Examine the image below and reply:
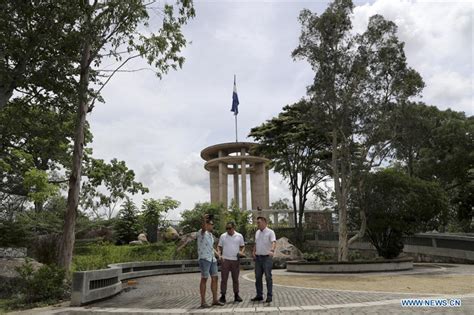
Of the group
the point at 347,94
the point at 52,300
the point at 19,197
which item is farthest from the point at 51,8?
the point at 19,197

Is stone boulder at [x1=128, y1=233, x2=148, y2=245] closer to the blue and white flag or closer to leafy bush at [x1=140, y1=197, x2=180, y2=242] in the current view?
leafy bush at [x1=140, y1=197, x2=180, y2=242]

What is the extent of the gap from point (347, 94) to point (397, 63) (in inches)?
122

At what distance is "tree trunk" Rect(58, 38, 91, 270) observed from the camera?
11188mm

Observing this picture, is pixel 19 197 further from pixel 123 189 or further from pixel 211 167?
pixel 211 167

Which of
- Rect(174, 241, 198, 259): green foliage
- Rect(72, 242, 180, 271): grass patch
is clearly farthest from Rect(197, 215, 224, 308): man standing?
Rect(174, 241, 198, 259): green foliage

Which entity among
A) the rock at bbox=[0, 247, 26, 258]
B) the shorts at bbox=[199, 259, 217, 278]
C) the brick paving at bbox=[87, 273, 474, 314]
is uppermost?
the rock at bbox=[0, 247, 26, 258]

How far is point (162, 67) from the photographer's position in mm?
14047

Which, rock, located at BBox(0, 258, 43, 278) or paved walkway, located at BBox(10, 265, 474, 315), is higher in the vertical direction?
rock, located at BBox(0, 258, 43, 278)

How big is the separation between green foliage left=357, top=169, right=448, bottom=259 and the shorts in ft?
44.3

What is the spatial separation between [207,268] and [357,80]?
14891 millimetres

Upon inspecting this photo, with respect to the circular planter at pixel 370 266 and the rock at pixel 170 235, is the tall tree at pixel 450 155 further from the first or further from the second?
the rock at pixel 170 235

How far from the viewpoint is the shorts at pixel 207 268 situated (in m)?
7.96

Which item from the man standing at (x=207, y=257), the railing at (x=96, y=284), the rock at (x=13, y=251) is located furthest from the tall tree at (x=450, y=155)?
the rock at (x=13, y=251)

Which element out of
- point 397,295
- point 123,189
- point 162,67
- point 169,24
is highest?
point 169,24
